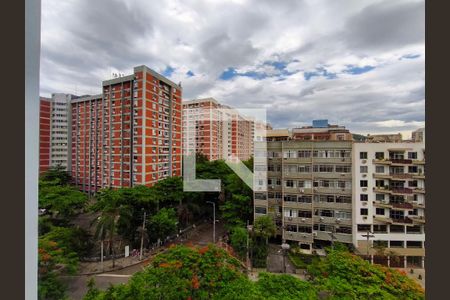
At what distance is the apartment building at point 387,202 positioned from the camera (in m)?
1.51

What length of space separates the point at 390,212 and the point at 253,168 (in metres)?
1.42

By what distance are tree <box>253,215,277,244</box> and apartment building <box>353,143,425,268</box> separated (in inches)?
31.7

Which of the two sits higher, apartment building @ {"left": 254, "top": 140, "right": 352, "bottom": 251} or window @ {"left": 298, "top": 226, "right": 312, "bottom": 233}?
apartment building @ {"left": 254, "top": 140, "right": 352, "bottom": 251}

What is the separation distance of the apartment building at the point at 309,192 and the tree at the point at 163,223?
1004 mm

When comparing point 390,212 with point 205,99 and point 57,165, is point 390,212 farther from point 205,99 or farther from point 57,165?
point 57,165

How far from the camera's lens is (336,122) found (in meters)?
1.82

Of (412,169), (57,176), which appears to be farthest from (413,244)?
(57,176)

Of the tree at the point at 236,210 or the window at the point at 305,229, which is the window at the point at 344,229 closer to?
the window at the point at 305,229

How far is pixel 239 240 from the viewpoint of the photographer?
1941 millimetres

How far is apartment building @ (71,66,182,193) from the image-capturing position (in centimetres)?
206

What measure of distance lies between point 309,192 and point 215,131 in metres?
1.29

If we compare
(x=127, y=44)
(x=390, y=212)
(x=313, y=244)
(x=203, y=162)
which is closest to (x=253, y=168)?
(x=203, y=162)

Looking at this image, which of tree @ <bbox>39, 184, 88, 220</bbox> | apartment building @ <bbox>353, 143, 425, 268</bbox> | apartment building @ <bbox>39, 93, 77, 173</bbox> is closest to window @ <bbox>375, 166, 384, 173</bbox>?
apartment building @ <bbox>353, 143, 425, 268</bbox>

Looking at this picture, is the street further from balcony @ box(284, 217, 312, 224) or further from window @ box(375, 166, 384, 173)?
window @ box(375, 166, 384, 173)
